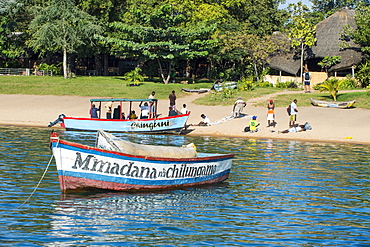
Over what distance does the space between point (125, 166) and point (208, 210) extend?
2.69 m

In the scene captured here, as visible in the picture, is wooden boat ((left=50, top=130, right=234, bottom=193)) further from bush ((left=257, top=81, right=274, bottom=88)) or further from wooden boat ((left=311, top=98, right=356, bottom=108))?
bush ((left=257, top=81, right=274, bottom=88))

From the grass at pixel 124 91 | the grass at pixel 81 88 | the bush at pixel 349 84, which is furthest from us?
the bush at pixel 349 84

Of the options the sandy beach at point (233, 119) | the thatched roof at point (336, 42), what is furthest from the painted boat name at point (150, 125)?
the thatched roof at point (336, 42)

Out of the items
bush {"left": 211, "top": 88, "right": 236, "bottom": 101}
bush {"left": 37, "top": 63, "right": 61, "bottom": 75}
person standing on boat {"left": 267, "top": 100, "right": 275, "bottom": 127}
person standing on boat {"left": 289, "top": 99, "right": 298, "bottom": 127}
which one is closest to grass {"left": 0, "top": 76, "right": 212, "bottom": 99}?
bush {"left": 211, "top": 88, "right": 236, "bottom": 101}

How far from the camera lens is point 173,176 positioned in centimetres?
1602

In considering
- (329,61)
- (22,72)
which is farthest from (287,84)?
(22,72)

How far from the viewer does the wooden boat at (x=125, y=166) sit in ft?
47.3

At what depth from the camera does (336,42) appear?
5147 cm

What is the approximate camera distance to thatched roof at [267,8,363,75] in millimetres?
49562

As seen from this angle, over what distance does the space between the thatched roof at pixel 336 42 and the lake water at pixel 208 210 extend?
29.5 m

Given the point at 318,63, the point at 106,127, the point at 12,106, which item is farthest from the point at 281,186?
the point at 318,63

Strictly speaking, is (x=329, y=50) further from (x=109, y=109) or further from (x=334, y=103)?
(x=109, y=109)

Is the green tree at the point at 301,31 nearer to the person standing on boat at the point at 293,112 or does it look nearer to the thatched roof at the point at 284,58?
the thatched roof at the point at 284,58

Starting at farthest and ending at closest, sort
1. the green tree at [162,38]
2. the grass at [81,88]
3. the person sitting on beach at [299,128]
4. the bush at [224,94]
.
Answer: the green tree at [162,38]
the grass at [81,88]
the bush at [224,94]
the person sitting on beach at [299,128]
